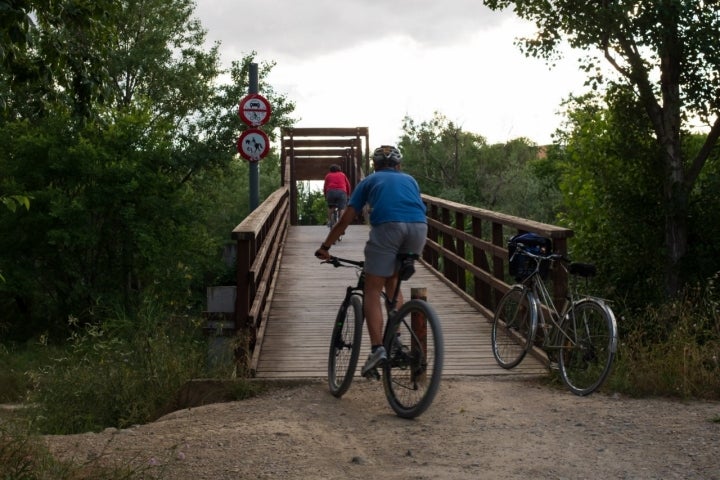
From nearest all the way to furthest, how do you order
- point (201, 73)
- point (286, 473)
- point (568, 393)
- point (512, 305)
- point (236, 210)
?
point (286, 473) < point (568, 393) < point (512, 305) < point (201, 73) < point (236, 210)

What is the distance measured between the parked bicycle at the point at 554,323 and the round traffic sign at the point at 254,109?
7.61m

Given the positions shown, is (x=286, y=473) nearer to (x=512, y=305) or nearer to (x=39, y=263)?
(x=512, y=305)

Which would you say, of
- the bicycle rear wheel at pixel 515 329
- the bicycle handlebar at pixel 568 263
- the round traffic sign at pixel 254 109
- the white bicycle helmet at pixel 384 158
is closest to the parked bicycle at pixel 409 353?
the white bicycle helmet at pixel 384 158

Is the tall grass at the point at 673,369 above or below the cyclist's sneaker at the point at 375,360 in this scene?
below

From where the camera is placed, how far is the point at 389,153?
7.22 metres

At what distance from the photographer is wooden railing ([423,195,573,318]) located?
865 cm

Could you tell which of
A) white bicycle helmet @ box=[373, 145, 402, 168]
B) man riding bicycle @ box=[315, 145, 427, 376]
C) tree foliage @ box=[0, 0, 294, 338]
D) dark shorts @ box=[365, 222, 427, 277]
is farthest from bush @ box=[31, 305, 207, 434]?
tree foliage @ box=[0, 0, 294, 338]

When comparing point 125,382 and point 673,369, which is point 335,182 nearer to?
point 125,382

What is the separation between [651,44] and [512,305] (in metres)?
13.9

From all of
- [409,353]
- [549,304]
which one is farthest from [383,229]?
[549,304]

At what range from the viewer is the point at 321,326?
10.8m

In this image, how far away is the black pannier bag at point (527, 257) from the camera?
8.49 m

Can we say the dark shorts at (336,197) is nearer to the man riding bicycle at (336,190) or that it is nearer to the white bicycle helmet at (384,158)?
the man riding bicycle at (336,190)

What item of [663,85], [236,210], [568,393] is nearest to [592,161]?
[663,85]
